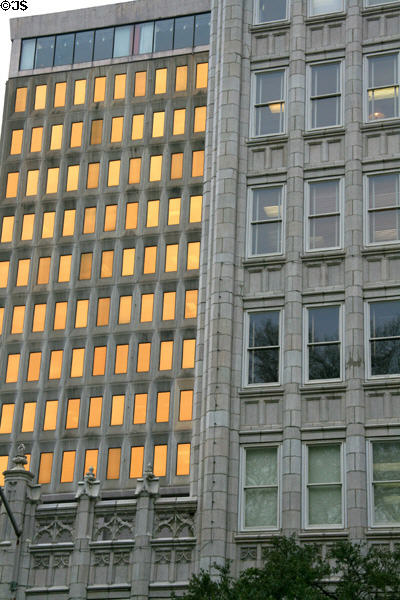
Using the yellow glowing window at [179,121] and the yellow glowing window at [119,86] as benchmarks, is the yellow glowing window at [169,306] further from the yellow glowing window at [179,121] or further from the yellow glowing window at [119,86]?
the yellow glowing window at [119,86]

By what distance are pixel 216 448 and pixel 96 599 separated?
20.6 feet

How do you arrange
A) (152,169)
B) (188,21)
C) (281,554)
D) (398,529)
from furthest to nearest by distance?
1. (188,21)
2. (152,169)
3. (398,529)
4. (281,554)

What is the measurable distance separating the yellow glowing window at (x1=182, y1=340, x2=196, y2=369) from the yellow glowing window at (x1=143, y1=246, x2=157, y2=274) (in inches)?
188

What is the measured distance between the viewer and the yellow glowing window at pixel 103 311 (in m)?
64.6

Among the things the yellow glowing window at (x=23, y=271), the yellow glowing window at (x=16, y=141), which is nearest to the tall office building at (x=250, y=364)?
the yellow glowing window at (x=23, y=271)

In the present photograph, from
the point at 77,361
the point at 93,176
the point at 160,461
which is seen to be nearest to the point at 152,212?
the point at 93,176

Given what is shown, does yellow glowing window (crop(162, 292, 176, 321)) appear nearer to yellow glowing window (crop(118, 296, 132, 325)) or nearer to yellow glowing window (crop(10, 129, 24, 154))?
yellow glowing window (crop(118, 296, 132, 325))

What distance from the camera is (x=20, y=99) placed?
72812mm

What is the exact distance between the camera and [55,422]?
206ft

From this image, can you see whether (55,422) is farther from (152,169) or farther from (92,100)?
(92,100)

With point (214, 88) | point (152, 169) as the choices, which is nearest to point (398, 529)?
point (214, 88)

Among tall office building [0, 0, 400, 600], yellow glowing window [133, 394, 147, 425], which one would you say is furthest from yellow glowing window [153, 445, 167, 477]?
yellow glowing window [133, 394, 147, 425]

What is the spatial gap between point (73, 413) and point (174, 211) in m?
12.5

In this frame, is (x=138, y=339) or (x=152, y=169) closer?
(x=138, y=339)
